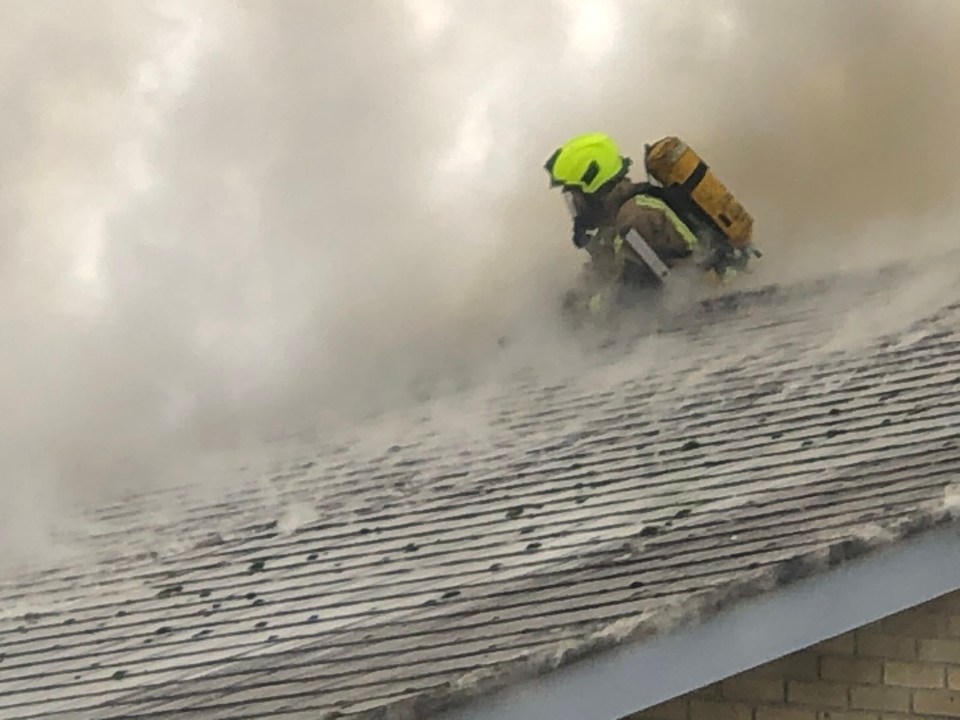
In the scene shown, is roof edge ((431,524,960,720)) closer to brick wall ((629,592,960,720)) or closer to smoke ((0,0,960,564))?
brick wall ((629,592,960,720))

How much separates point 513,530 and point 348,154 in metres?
4.40

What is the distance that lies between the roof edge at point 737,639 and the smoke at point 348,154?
394 cm

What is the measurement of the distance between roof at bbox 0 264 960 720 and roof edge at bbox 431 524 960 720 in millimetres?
29

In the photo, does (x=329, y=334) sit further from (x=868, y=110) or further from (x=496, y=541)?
(x=496, y=541)

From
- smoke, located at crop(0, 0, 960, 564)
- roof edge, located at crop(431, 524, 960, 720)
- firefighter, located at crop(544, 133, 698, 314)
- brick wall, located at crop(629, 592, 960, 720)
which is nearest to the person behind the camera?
roof edge, located at crop(431, 524, 960, 720)

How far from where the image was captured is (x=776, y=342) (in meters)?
3.38

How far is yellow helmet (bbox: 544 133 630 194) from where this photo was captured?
4266mm

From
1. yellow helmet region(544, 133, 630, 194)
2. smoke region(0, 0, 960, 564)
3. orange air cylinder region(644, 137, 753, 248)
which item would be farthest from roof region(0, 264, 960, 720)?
smoke region(0, 0, 960, 564)

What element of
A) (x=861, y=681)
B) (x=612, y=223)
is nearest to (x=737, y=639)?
(x=861, y=681)

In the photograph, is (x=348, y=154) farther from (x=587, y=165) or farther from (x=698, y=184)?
(x=698, y=184)

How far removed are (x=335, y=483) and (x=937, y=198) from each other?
4.38 metres

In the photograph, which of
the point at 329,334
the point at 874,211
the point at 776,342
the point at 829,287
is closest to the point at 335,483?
the point at 776,342

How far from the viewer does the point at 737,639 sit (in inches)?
69.6

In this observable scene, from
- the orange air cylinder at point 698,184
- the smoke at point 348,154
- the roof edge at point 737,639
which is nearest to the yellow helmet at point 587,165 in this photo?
the orange air cylinder at point 698,184
